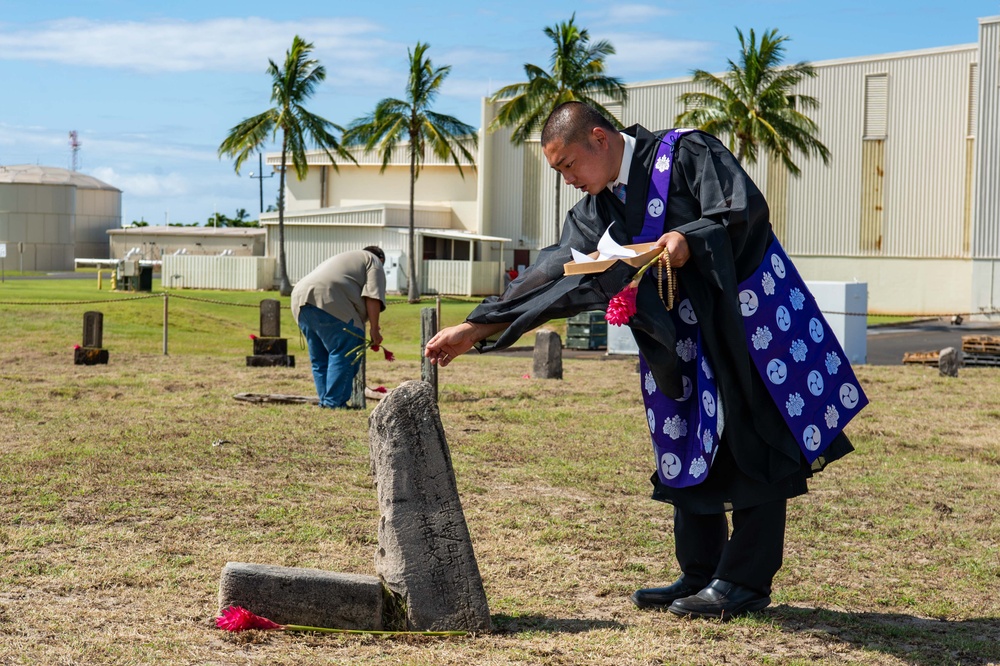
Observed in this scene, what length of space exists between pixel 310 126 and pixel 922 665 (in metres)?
39.7

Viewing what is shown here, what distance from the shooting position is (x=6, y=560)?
487 cm

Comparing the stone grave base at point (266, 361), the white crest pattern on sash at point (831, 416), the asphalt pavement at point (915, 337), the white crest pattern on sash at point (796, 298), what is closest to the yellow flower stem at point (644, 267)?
the white crest pattern on sash at point (796, 298)

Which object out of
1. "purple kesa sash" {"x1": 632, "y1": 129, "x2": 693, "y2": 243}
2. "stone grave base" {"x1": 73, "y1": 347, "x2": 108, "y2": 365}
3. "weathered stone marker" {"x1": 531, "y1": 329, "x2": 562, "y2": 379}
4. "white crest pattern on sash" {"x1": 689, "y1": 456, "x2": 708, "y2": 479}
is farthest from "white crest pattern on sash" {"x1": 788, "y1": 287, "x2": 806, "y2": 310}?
"stone grave base" {"x1": 73, "y1": 347, "x2": 108, "y2": 365}

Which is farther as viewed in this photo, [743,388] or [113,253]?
[113,253]

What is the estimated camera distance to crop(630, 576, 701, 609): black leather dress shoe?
13.8 ft

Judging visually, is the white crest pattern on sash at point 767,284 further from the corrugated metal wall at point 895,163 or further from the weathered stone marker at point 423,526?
the corrugated metal wall at point 895,163

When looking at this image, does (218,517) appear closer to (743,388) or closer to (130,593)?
(130,593)

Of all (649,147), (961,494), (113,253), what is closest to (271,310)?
(961,494)

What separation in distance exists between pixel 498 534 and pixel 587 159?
2233 millimetres

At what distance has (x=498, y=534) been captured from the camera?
215 inches

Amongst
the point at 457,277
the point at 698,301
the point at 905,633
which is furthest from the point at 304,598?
the point at 457,277

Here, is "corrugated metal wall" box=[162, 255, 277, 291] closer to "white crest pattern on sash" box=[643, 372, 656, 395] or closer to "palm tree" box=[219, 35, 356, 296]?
"palm tree" box=[219, 35, 356, 296]

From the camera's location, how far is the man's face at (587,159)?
3.86 m

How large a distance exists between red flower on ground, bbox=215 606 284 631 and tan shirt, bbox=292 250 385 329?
236 inches
